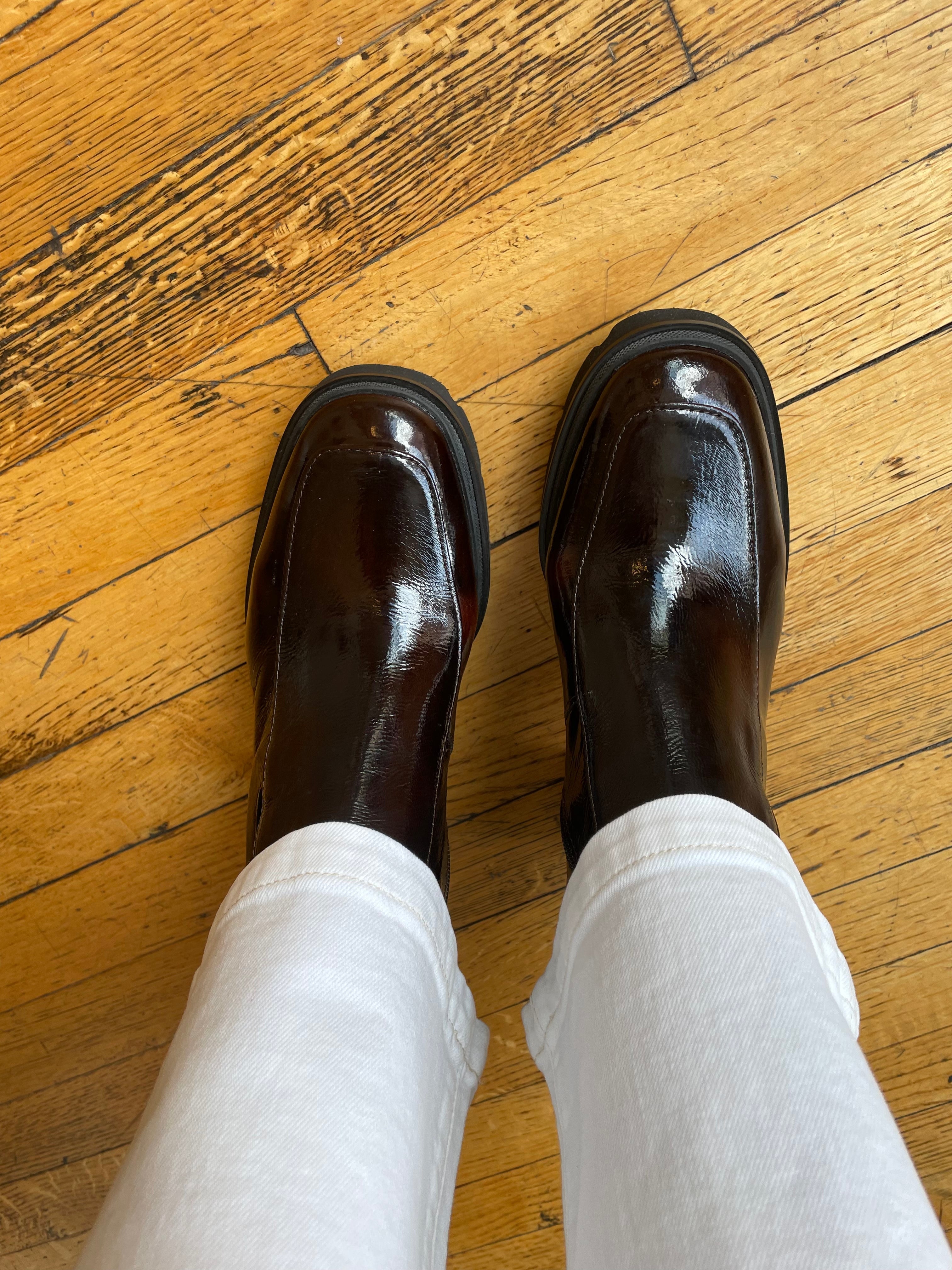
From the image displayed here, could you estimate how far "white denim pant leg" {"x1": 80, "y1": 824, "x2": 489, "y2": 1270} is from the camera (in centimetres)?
44

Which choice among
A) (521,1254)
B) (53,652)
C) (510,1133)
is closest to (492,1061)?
(510,1133)

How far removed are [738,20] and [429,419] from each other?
18.1 inches

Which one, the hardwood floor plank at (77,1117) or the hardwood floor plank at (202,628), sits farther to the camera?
the hardwood floor plank at (77,1117)

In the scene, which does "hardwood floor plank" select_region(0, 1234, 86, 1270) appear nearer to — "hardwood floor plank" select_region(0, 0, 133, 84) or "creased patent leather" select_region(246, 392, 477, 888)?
"creased patent leather" select_region(246, 392, 477, 888)

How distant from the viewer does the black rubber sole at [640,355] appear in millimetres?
780

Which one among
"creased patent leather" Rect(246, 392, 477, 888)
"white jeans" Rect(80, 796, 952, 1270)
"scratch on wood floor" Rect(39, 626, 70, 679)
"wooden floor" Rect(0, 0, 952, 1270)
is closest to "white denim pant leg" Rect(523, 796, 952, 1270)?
"white jeans" Rect(80, 796, 952, 1270)

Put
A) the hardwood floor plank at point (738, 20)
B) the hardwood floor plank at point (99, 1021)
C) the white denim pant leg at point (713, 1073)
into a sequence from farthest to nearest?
the hardwood floor plank at point (99, 1021) < the hardwood floor plank at point (738, 20) < the white denim pant leg at point (713, 1073)

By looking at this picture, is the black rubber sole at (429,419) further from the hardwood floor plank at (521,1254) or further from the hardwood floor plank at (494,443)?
the hardwood floor plank at (521,1254)

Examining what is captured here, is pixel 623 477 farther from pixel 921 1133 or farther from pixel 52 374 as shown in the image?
pixel 921 1133

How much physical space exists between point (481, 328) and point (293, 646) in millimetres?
372

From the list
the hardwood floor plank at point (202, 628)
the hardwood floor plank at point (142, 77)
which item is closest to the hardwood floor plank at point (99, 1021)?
the hardwood floor plank at point (202, 628)

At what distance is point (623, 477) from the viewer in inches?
32.0

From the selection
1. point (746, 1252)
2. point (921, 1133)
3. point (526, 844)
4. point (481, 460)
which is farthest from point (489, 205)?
point (921, 1133)

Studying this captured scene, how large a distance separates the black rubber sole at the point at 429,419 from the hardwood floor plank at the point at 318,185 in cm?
10
